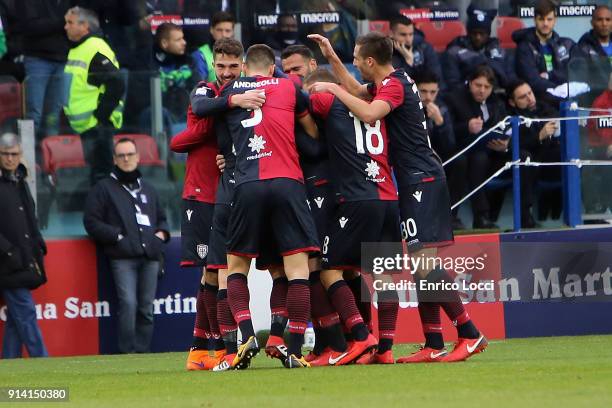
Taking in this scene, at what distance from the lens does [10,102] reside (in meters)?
15.0

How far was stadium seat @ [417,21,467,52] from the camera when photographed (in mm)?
18391

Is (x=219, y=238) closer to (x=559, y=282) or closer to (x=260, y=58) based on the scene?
(x=260, y=58)

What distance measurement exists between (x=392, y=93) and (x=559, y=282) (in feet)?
18.1

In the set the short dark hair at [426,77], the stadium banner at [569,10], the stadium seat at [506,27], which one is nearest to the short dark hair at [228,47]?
the short dark hair at [426,77]

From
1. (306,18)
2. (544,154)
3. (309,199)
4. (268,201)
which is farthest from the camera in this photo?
(306,18)

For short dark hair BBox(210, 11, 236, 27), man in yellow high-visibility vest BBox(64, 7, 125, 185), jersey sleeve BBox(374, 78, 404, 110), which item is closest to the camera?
jersey sleeve BBox(374, 78, 404, 110)

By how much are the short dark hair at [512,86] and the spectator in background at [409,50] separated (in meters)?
0.83

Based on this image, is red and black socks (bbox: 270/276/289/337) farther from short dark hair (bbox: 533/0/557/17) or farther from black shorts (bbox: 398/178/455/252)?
short dark hair (bbox: 533/0/557/17)

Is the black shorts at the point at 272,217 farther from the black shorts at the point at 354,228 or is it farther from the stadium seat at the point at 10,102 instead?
the stadium seat at the point at 10,102

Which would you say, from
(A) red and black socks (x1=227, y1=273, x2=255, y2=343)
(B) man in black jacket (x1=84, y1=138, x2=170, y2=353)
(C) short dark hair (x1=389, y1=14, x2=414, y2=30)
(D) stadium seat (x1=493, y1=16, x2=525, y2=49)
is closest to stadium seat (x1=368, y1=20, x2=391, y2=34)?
(C) short dark hair (x1=389, y1=14, x2=414, y2=30)

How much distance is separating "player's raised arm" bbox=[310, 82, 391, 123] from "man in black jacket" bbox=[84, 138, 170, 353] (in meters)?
5.08

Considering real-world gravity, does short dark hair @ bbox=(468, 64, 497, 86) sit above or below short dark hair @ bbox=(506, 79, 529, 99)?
above

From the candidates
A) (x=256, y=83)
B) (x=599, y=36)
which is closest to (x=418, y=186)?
(x=256, y=83)

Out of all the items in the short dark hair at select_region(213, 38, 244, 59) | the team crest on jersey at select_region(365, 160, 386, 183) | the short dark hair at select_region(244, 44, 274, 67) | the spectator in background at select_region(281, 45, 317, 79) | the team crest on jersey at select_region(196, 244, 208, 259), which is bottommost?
the team crest on jersey at select_region(196, 244, 208, 259)
